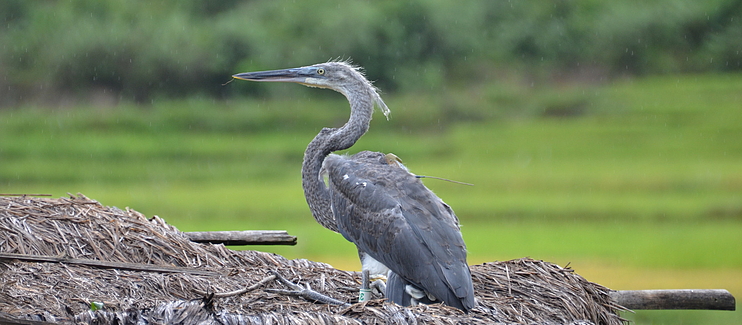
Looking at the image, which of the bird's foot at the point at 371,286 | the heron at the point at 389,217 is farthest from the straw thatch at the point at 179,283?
the heron at the point at 389,217

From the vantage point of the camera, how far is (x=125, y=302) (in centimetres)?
337

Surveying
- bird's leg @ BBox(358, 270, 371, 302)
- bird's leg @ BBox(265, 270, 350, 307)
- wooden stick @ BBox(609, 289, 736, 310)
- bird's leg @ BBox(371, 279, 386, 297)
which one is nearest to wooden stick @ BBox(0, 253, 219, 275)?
bird's leg @ BBox(265, 270, 350, 307)

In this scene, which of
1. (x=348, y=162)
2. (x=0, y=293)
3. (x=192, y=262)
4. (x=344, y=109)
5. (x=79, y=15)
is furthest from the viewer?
(x=79, y=15)

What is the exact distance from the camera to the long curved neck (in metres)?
4.32

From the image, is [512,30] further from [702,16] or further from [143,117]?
[143,117]

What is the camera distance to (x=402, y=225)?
12.4 feet

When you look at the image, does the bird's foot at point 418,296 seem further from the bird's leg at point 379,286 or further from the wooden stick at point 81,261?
the wooden stick at point 81,261

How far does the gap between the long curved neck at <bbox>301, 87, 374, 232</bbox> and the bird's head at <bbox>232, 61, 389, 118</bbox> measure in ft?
0.18

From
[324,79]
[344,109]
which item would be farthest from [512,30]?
[324,79]

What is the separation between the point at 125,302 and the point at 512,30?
20297 millimetres

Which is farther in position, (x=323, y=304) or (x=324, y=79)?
(x=324, y=79)

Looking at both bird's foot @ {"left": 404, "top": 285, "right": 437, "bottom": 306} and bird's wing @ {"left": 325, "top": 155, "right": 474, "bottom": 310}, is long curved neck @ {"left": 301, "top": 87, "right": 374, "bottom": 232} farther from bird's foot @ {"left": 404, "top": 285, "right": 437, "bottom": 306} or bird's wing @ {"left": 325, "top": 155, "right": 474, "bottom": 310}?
bird's foot @ {"left": 404, "top": 285, "right": 437, "bottom": 306}

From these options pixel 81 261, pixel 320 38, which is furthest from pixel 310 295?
pixel 320 38

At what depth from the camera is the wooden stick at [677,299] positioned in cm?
434
